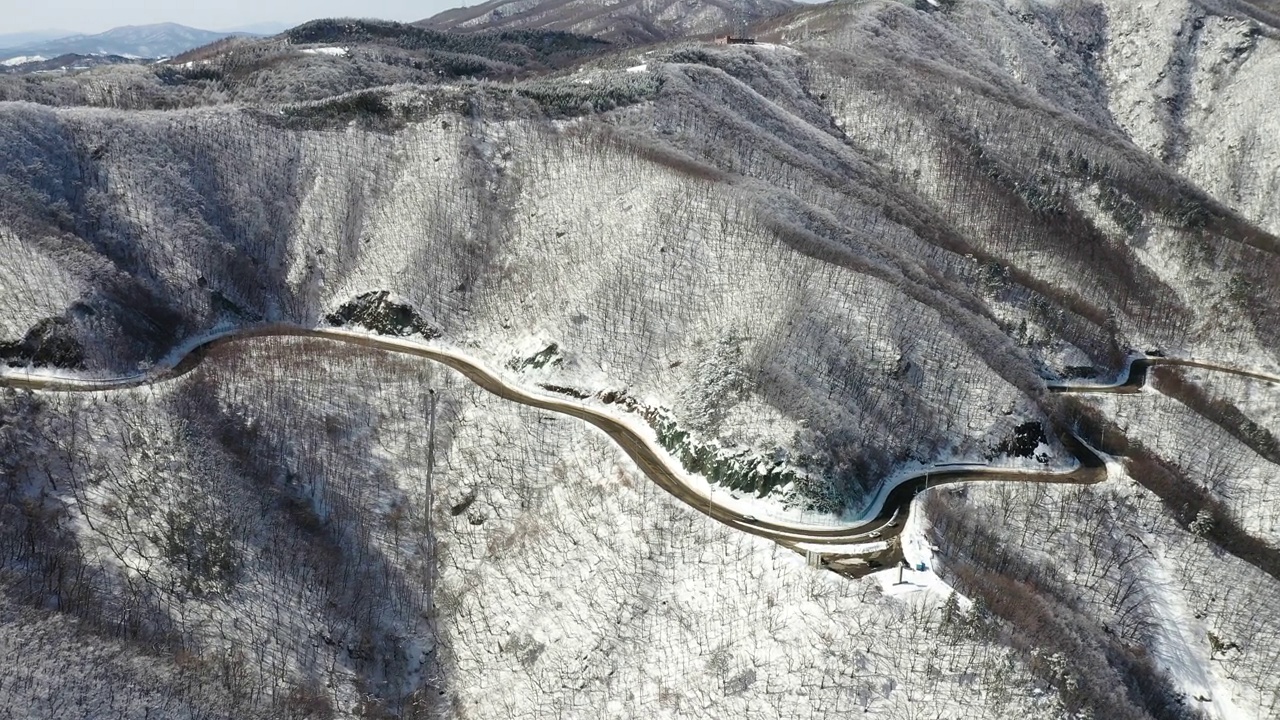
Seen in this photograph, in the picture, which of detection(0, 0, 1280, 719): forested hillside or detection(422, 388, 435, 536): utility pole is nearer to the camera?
detection(0, 0, 1280, 719): forested hillside

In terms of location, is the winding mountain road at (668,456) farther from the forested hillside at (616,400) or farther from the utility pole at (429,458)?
the utility pole at (429,458)

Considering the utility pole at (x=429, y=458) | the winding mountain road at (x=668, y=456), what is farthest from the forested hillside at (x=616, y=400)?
the winding mountain road at (x=668, y=456)

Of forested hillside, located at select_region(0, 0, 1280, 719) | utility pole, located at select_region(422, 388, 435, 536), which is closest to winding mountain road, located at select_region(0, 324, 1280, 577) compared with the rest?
forested hillside, located at select_region(0, 0, 1280, 719)

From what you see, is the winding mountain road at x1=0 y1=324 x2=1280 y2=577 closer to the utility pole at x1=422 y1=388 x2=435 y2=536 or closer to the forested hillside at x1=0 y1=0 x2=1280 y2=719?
the forested hillside at x1=0 y1=0 x2=1280 y2=719

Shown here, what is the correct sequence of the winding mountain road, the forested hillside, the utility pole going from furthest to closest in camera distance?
1. the utility pole
2. the winding mountain road
3. the forested hillside

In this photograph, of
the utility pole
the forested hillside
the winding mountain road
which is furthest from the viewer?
the utility pole

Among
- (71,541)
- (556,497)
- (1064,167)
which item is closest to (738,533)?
(556,497)

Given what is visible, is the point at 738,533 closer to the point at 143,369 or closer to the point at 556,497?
the point at 556,497
